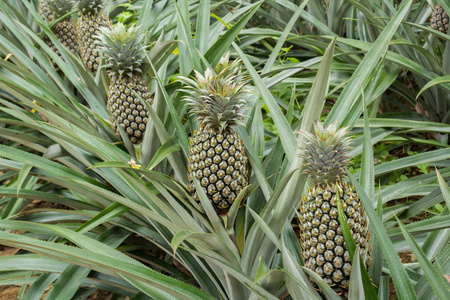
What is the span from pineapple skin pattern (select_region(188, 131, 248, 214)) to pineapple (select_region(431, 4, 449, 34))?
1156mm

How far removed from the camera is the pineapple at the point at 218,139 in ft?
2.91

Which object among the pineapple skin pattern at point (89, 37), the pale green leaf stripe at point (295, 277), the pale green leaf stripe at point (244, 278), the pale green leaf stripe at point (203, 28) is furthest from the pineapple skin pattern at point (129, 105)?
the pale green leaf stripe at point (295, 277)

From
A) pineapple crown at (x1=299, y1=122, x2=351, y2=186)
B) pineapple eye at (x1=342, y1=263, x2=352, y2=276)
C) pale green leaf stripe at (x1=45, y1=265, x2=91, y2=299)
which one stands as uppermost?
pineapple crown at (x1=299, y1=122, x2=351, y2=186)

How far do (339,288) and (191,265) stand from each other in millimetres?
402

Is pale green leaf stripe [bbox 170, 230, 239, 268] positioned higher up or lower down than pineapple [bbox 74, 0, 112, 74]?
lower down

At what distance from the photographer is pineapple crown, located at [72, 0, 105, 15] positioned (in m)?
1.49

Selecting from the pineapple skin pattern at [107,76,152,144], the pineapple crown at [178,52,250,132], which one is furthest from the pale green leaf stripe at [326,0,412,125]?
the pineapple skin pattern at [107,76,152,144]

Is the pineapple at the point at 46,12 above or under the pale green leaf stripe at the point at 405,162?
above

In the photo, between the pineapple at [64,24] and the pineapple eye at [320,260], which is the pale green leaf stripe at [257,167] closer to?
the pineapple eye at [320,260]

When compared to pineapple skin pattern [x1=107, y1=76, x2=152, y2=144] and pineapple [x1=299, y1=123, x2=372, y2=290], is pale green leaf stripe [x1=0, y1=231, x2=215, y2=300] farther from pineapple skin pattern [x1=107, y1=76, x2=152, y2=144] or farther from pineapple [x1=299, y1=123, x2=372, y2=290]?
pineapple skin pattern [x1=107, y1=76, x2=152, y2=144]

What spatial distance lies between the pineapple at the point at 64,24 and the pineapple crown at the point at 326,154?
138 cm

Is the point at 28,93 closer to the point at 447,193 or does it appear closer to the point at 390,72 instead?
the point at 447,193

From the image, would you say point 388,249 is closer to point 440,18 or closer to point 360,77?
point 360,77

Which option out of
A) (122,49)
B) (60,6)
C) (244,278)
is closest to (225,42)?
(122,49)
